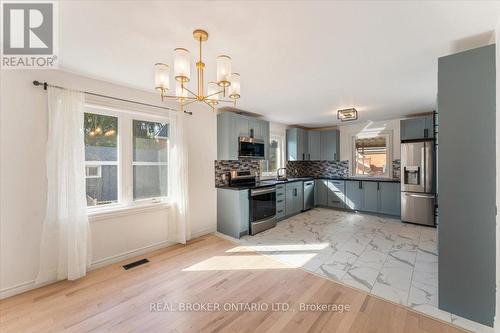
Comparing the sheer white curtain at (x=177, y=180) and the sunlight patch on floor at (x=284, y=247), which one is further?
the sheer white curtain at (x=177, y=180)

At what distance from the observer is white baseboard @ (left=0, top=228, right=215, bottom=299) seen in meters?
2.19

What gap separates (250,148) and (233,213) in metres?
1.44

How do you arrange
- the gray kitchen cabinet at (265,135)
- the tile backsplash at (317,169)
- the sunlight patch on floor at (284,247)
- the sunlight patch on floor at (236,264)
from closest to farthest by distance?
the sunlight patch on floor at (236,264)
the sunlight patch on floor at (284,247)
the gray kitchen cabinet at (265,135)
the tile backsplash at (317,169)

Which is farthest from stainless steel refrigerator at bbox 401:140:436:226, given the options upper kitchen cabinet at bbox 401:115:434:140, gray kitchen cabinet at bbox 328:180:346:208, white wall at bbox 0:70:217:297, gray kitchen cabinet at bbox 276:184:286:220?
white wall at bbox 0:70:217:297

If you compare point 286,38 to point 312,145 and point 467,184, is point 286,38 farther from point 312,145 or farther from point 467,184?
point 312,145

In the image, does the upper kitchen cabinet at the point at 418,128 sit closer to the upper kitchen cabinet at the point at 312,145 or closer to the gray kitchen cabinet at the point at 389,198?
the gray kitchen cabinet at the point at 389,198

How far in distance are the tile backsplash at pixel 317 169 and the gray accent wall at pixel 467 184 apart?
4354 millimetres

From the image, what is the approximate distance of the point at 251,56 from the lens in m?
2.14

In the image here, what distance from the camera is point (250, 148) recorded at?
4508mm

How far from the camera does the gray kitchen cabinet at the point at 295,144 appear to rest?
19.5ft

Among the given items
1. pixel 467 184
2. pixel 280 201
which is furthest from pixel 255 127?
pixel 467 184

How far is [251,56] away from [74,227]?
281 centimetres

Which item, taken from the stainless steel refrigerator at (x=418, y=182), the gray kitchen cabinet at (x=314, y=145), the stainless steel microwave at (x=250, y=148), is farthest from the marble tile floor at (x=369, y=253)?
the gray kitchen cabinet at (x=314, y=145)

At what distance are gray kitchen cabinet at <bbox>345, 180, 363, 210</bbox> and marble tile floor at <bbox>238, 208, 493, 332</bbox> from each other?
0.54 metres
